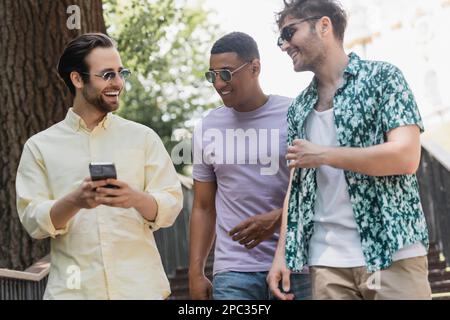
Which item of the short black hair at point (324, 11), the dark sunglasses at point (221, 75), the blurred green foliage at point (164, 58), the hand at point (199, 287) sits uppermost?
the blurred green foliage at point (164, 58)

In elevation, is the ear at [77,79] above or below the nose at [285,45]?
below

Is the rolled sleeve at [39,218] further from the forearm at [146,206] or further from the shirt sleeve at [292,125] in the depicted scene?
the shirt sleeve at [292,125]

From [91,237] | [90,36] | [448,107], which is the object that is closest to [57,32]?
[90,36]

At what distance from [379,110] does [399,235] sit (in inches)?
20.2

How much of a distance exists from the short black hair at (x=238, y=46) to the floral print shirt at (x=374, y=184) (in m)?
1.12

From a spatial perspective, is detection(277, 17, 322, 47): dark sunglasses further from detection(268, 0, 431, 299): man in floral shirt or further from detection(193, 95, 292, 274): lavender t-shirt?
detection(193, 95, 292, 274): lavender t-shirt

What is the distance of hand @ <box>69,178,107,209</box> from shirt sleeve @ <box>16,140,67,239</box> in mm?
192

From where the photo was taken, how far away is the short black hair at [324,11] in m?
4.09

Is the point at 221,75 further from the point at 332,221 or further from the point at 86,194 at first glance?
the point at 86,194

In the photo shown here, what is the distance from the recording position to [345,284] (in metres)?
3.73

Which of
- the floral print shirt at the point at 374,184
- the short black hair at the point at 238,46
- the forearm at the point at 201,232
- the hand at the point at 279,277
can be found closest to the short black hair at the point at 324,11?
the floral print shirt at the point at 374,184

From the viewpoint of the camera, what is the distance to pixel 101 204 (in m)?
3.64

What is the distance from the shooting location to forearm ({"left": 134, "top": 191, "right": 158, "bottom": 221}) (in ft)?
12.2
